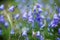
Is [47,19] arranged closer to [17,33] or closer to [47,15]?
[47,15]

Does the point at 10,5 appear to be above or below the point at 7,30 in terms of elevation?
above

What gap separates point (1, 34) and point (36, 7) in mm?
492

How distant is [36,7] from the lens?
178cm

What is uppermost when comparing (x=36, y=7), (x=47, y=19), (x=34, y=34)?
(x=36, y=7)

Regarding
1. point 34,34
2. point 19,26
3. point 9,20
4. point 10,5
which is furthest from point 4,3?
point 34,34

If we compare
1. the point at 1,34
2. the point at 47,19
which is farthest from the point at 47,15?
the point at 1,34

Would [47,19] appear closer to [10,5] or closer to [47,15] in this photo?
[47,15]

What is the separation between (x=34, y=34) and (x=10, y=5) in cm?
43

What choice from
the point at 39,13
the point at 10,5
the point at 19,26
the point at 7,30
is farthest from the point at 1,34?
the point at 39,13

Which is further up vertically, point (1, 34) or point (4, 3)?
point (4, 3)

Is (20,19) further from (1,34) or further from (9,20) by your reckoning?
(1,34)

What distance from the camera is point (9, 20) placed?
1804 mm

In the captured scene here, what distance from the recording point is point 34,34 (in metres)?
1.75

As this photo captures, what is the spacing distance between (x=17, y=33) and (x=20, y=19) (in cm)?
16
